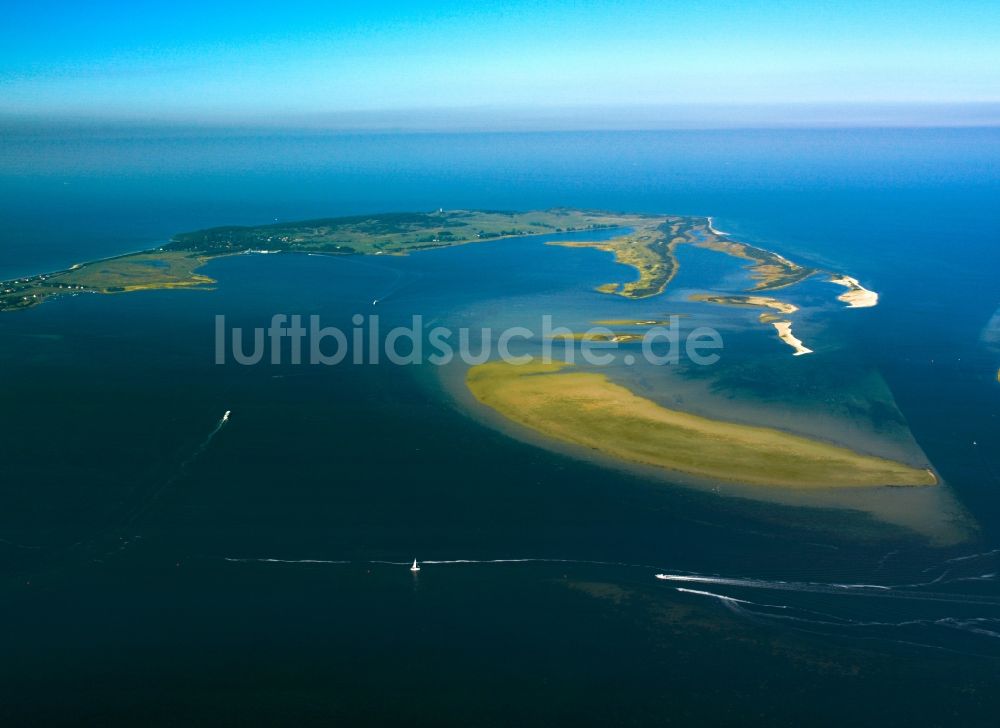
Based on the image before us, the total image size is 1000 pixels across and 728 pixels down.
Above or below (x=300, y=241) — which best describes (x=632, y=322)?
below

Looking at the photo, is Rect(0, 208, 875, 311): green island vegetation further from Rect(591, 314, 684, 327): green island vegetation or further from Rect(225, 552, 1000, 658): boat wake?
Rect(225, 552, 1000, 658): boat wake

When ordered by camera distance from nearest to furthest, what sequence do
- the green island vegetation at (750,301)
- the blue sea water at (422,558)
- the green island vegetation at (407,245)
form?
the blue sea water at (422,558)
the green island vegetation at (750,301)
the green island vegetation at (407,245)

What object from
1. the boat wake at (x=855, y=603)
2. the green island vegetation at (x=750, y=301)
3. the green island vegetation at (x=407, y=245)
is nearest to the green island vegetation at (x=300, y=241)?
the green island vegetation at (x=407, y=245)

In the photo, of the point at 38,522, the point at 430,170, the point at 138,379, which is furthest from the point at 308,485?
the point at 430,170

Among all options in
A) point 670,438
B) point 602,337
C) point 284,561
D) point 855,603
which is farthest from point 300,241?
point 855,603

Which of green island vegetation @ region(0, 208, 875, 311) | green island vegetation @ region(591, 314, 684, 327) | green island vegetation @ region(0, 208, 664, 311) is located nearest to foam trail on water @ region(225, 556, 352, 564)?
green island vegetation @ region(591, 314, 684, 327)

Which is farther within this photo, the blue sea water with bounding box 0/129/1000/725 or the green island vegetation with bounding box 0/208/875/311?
the green island vegetation with bounding box 0/208/875/311

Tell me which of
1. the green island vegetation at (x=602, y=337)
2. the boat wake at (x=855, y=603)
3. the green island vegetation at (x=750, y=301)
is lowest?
the boat wake at (x=855, y=603)

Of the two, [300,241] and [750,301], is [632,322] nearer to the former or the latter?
[750,301]

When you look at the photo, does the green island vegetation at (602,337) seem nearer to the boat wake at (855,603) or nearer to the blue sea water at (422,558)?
the blue sea water at (422,558)

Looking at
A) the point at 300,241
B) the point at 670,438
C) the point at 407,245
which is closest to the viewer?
the point at 670,438
